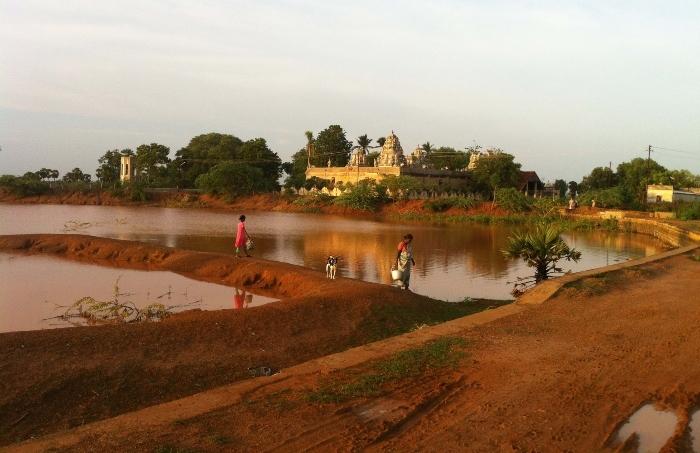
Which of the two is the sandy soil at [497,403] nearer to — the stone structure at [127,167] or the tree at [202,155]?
the tree at [202,155]

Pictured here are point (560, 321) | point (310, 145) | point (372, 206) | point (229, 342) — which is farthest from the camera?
point (310, 145)

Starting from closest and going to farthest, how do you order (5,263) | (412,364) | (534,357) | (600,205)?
(412,364) < (534,357) < (5,263) < (600,205)

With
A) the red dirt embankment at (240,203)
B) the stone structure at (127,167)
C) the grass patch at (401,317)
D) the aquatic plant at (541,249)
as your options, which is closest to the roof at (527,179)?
the red dirt embankment at (240,203)

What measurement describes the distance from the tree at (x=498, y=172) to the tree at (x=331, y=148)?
2208 cm

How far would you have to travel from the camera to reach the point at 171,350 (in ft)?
24.7

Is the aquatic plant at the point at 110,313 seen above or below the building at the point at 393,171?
below

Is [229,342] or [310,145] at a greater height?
[310,145]

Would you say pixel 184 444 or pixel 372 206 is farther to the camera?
pixel 372 206

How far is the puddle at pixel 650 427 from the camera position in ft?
15.2

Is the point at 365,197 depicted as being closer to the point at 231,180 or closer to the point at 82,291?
the point at 231,180

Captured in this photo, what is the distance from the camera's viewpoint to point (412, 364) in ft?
20.8

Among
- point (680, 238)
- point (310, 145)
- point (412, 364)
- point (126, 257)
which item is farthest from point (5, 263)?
point (310, 145)

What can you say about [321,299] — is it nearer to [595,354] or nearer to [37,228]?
[595,354]

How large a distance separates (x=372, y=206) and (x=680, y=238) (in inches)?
1356
